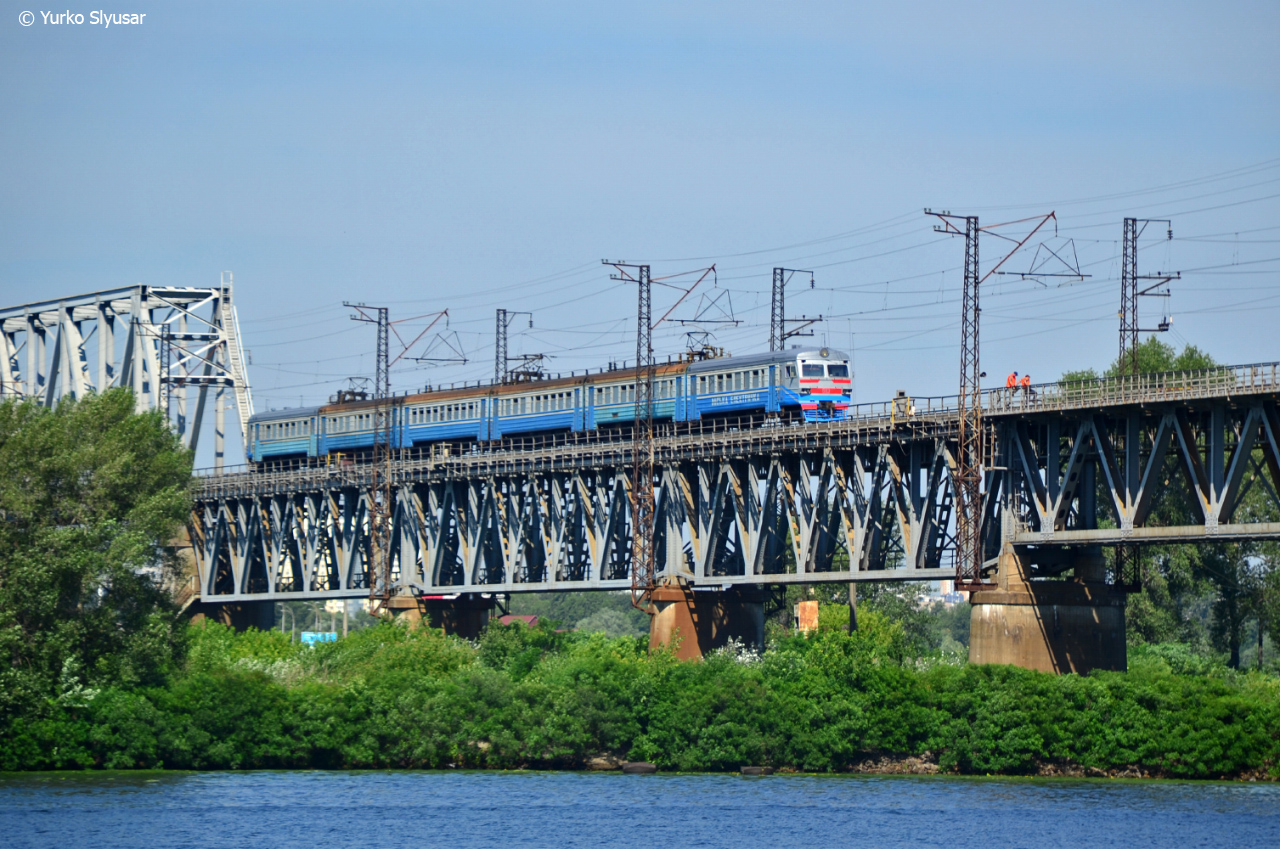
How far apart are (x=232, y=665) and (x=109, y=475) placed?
1480cm

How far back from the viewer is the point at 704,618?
98.6m

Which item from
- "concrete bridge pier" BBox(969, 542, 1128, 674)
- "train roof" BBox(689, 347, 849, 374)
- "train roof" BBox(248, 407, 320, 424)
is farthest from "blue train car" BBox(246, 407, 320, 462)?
"concrete bridge pier" BBox(969, 542, 1128, 674)

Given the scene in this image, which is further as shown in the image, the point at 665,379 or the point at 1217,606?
the point at 1217,606

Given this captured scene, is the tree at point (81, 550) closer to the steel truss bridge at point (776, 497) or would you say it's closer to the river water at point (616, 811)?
the river water at point (616, 811)

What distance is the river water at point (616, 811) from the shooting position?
61.7 meters

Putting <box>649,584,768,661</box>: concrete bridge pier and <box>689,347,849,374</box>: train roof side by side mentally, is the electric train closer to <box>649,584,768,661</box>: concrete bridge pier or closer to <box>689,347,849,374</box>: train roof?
<box>689,347,849,374</box>: train roof

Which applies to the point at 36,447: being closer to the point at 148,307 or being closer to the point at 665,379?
the point at 665,379

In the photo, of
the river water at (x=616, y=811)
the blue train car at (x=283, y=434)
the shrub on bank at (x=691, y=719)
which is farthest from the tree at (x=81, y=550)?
the blue train car at (x=283, y=434)

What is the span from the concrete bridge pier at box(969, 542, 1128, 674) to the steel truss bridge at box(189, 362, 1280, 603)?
1.45m

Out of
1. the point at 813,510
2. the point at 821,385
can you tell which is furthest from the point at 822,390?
the point at 813,510

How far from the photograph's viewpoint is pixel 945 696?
78812mm

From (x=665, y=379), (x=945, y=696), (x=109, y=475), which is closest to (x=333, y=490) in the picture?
(x=665, y=379)

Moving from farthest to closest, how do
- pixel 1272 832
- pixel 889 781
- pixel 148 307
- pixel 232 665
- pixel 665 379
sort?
pixel 148 307 → pixel 665 379 → pixel 232 665 → pixel 889 781 → pixel 1272 832

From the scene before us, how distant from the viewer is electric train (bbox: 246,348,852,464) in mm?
96000
